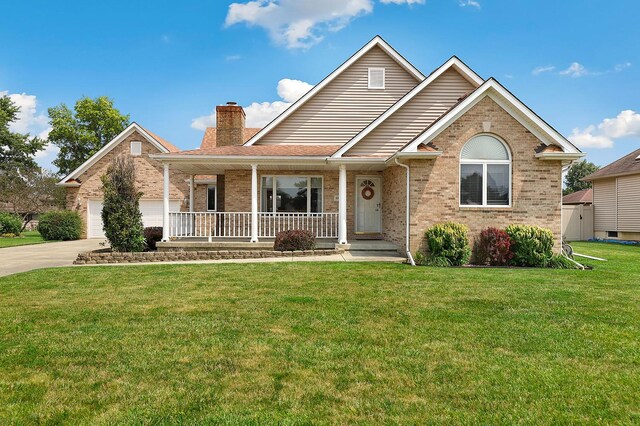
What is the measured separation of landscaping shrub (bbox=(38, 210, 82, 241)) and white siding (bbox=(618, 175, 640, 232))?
31919 millimetres

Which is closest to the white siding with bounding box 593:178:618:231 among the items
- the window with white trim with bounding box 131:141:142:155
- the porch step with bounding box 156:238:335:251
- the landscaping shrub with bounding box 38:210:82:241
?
the porch step with bounding box 156:238:335:251

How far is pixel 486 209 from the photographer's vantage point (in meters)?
12.0

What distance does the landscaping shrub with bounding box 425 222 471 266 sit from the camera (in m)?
11.4

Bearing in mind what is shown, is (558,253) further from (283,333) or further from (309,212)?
(283,333)

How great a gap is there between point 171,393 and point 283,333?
1.81m

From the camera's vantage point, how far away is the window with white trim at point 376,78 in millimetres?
17422

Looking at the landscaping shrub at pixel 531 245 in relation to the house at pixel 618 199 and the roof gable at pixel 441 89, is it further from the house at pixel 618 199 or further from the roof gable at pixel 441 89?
the house at pixel 618 199

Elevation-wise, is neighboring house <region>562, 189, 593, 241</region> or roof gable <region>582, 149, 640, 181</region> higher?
roof gable <region>582, 149, 640, 181</region>

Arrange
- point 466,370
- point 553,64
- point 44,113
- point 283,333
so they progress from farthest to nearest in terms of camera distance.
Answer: point 44,113, point 553,64, point 283,333, point 466,370

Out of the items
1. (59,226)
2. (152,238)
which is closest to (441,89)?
(152,238)

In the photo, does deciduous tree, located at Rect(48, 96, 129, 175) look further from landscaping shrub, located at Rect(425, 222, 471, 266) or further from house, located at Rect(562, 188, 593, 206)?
house, located at Rect(562, 188, 593, 206)

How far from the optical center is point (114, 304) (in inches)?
261

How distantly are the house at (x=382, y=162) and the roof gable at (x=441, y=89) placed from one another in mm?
39

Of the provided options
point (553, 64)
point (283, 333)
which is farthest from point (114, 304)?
point (553, 64)
